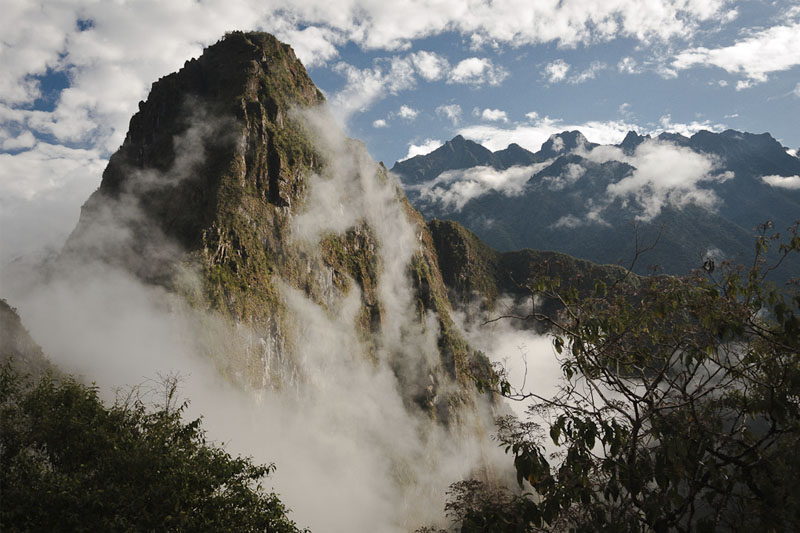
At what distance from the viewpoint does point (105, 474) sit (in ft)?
43.7

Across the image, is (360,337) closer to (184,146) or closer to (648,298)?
(184,146)

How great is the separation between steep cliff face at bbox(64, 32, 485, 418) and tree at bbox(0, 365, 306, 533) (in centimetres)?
5901

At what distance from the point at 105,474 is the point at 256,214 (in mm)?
89195

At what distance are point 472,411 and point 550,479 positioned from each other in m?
160

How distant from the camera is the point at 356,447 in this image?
11994 centimetres

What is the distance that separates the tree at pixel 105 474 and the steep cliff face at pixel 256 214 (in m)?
59.0

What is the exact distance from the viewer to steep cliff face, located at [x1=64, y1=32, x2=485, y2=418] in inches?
3312

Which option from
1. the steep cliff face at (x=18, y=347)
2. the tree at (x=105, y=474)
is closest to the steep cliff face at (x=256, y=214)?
the steep cliff face at (x=18, y=347)

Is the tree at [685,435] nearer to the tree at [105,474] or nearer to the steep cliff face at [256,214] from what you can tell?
the tree at [105,474]

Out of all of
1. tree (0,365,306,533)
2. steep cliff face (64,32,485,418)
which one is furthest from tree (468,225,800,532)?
steep cliff face (64,32,485,418)

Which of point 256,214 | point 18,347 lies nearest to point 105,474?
point 18,347

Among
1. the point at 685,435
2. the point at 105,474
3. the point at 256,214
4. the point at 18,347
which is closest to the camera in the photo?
the point at 685,435

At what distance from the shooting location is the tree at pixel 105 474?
39.1 feet

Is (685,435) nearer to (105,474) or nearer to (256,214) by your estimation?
(105,474)
